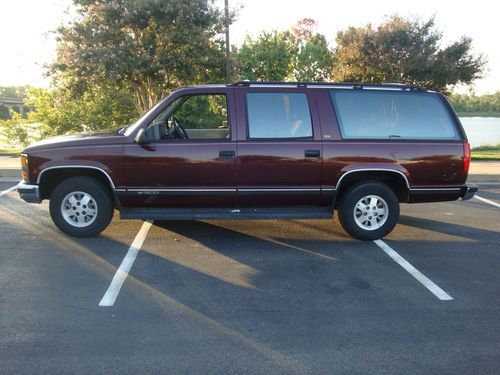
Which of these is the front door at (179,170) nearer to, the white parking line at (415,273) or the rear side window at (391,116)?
the rear side window at (391,116)

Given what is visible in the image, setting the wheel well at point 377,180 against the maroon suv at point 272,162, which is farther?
the wheel well at point 377,180

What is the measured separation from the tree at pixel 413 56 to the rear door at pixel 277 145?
14.0 meters

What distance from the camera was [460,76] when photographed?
63.8 ft

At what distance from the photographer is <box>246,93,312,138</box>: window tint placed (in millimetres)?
6223

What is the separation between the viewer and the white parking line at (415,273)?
4.75 meters

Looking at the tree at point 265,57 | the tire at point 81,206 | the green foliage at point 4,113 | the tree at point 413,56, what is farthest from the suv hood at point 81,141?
the green foliage at point 4,113

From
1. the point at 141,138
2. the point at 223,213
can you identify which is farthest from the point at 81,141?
the point at 223,213

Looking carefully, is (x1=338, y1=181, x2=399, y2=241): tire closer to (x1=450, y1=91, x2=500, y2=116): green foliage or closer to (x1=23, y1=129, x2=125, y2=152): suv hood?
(x1=23, y1=129, x2=125, y2=152): suv hood

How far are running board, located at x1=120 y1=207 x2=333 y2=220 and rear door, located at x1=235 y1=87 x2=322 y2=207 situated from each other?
0.16m

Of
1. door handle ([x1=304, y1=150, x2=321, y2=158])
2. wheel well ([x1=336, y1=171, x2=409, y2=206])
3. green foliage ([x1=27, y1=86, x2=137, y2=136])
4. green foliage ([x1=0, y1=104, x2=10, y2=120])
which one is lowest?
wheel well ([x1=336, y1=171, x2=409, y2=206])

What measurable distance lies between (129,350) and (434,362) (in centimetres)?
223

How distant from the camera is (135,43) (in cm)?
1233

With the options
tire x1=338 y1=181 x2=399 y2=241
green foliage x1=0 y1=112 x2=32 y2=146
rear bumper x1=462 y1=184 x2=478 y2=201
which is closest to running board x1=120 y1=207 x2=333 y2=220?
tire x1=338 y1=181 x2=399 y2=241

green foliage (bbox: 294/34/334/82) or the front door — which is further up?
green foliage (bbox: 294/34/334/82)
